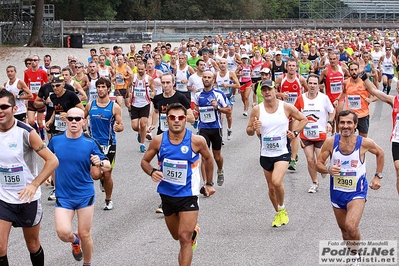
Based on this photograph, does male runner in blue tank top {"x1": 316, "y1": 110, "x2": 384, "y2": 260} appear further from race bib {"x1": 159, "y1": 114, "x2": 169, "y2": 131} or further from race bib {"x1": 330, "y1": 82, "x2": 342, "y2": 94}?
race bib {"x1": 330, "y1": 82, "x2": 342, "y2": 94}

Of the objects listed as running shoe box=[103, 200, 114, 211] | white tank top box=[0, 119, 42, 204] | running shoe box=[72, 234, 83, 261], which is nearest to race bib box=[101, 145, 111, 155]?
running shoe box=[103, 200, 114, 211]

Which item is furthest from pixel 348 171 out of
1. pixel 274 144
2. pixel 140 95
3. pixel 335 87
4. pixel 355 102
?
pixel 140 95

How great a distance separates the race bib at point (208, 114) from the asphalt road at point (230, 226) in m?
1.10

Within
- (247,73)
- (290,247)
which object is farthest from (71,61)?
(290,247)

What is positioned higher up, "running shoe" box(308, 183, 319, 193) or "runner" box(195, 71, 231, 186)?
"runner" box(195, 71, 231, 186)

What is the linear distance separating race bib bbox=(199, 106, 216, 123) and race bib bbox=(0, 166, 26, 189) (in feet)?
18.0

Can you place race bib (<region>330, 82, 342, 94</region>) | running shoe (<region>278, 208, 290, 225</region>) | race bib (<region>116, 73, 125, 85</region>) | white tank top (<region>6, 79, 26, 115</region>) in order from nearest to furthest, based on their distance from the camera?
running shoe (<region>278, 208, 290, 225</region>), white tank top (<region>6, 79, 26, 115</region>), race bib (<region>330, 82, 342, 94</region>), race bib (<region>116, 73, 125, 85</region>)

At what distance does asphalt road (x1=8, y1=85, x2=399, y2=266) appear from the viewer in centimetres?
846

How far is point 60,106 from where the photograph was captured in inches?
468

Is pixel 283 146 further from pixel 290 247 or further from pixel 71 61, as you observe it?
pixel 71 61

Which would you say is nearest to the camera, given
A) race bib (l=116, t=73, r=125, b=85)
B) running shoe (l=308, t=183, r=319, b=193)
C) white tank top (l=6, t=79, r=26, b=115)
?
running shoe (l=308, t=183, r=319, b=193)

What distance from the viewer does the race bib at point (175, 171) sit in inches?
296

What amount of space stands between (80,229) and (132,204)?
12.0 feet

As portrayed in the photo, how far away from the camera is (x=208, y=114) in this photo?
12.3 metres
